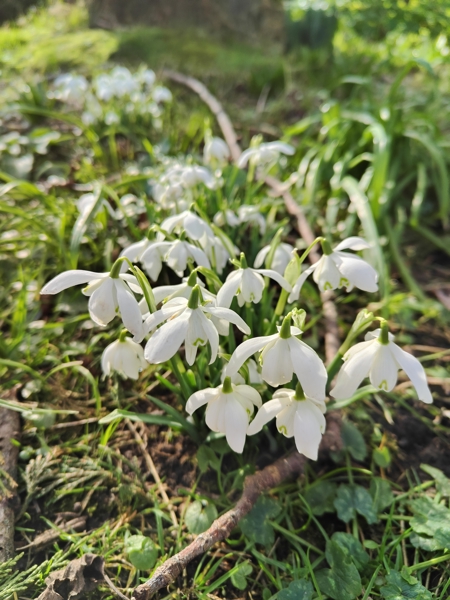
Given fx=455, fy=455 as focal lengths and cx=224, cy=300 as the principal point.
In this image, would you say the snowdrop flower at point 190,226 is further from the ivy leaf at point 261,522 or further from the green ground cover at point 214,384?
the ivy leaf at point 261,522

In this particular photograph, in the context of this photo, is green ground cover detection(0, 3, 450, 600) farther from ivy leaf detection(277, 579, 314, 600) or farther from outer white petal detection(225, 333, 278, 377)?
outer white petal detection(225, 333, 278, 377)

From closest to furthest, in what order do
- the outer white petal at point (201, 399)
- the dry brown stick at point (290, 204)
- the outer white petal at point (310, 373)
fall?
the outer white petal at point (310, 373) < the outer white petal at point (201, 399) < the dry brown stick at point (290, 204)

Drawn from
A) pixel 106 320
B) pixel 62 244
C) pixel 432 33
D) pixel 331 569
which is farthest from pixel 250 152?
pixel 432 33

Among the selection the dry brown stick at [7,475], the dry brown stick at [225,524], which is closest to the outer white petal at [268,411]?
the dry brown stick at [225,524]

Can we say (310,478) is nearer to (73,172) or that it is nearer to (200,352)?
(200,352)

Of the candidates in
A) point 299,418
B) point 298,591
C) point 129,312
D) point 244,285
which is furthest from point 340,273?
point 298,591

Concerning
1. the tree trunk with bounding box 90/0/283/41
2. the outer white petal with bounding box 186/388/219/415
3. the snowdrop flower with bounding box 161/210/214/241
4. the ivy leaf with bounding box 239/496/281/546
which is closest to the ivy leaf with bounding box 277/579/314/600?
the ivy leaf with bounding box 239/496/281/546
